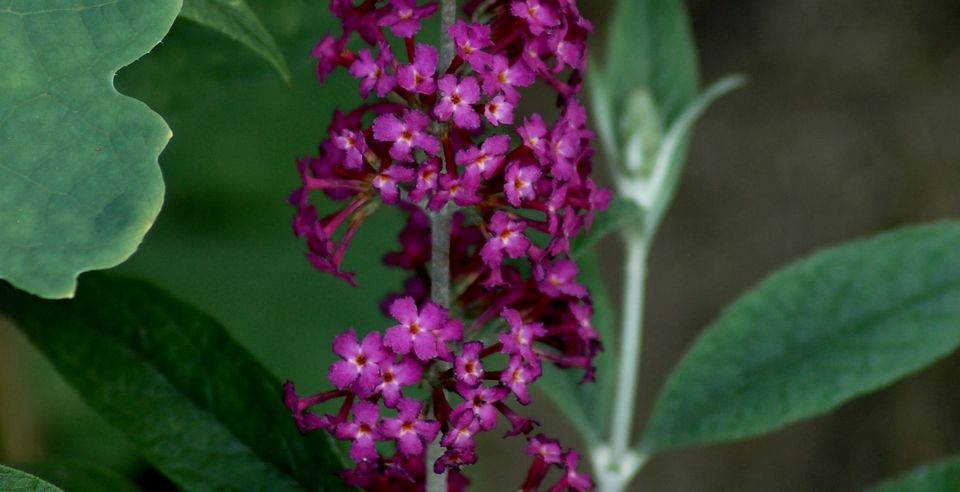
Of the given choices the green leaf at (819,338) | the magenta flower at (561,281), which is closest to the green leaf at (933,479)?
the green leaf at (819,338)

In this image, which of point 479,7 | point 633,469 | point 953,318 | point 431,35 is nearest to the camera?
point 479,7

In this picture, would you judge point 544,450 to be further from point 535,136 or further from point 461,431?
point 535,136

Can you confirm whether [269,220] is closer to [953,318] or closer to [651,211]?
[651,211]

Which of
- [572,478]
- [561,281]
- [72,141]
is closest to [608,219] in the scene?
[561,281]

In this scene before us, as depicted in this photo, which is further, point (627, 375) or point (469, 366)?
point (627, 375)

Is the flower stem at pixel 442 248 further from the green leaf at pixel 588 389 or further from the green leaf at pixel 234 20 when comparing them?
the green leaf at pixel 588 389

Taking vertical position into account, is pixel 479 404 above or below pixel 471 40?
below

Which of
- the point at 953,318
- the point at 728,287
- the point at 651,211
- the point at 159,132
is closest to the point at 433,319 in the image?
the point at 159,132
